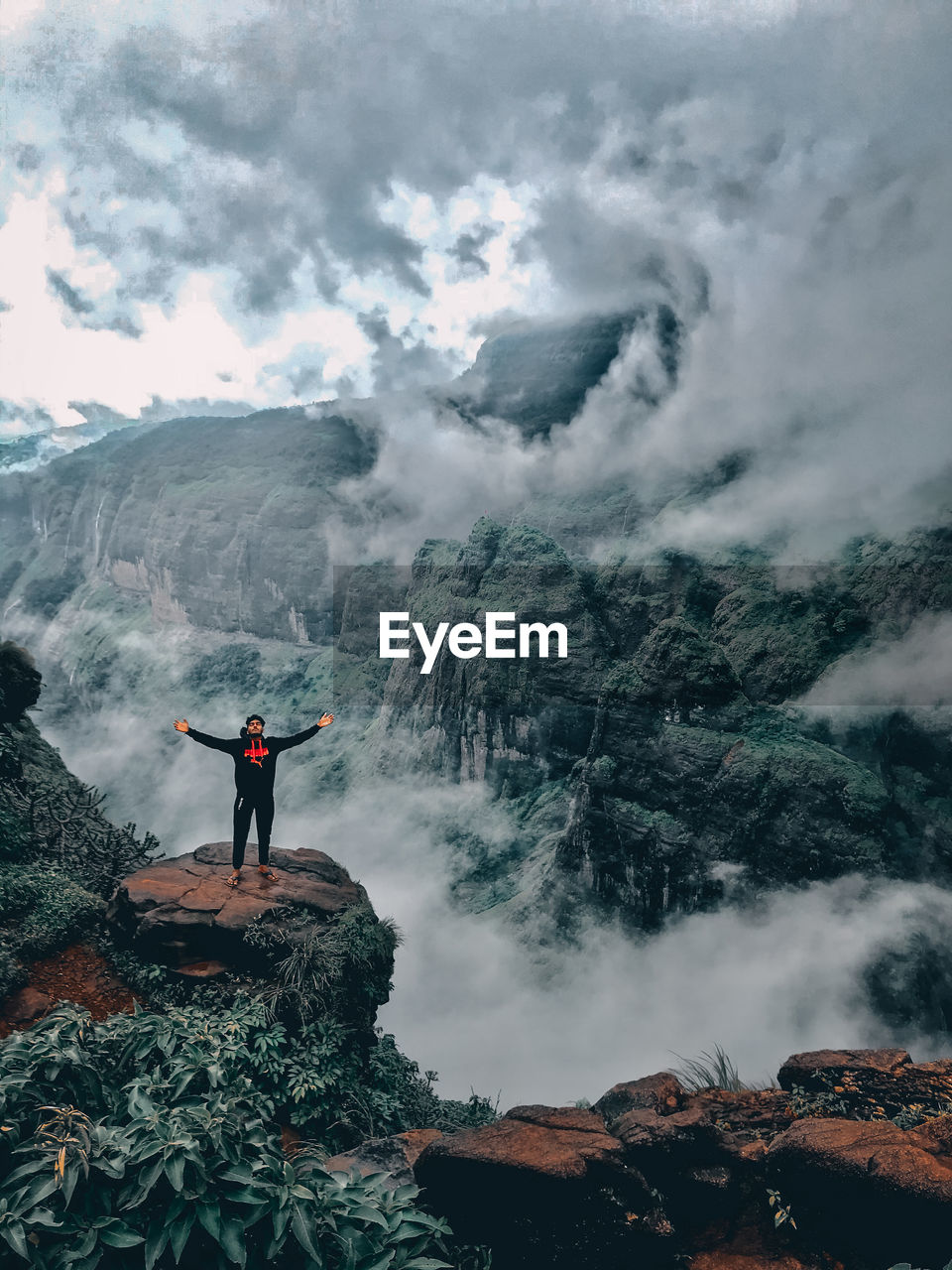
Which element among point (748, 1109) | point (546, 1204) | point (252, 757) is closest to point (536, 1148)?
point (546, 1204)

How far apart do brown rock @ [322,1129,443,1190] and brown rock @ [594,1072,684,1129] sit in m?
2.73

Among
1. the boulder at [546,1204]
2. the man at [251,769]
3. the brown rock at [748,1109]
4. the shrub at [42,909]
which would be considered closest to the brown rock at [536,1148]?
the boulder at [546,1204]

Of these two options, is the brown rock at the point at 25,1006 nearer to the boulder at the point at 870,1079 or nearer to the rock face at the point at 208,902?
the rock face at the point at 208,902

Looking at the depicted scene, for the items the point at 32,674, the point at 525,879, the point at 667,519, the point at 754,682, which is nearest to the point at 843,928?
the point at 754,682

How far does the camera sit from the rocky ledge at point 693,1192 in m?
6.77

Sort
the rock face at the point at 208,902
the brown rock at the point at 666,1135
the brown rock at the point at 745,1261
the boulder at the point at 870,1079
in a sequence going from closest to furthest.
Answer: the brown rock at the point at 745,1261
the brown rock at the point at 666,1135
the boulder at the point at 870,1079
the rock face at the point at 208,902

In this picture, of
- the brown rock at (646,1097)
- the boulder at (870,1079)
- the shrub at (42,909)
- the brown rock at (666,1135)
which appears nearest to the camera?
the brown rock at (666,1135)

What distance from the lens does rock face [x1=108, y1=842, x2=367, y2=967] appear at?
10.7 m

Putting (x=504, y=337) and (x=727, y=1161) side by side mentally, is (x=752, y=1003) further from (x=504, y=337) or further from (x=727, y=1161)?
(x=504, y=337)

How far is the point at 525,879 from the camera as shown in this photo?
61.0 metres

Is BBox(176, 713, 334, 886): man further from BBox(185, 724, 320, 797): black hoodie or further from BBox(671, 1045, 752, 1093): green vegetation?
BBox(671, 1045, 752, 1093): green vegetation

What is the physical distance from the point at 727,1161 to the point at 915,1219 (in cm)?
199

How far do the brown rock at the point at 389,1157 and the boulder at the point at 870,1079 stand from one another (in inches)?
223

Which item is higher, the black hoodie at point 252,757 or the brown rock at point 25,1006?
the black hoodie at point 252,757
